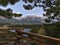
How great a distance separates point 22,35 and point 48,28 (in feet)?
15.8

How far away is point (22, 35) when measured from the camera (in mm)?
4543

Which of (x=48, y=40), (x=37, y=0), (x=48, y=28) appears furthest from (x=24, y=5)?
(x=48, y=40)

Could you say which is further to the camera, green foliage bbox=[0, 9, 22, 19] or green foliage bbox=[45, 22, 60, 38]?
green foliage bbox=[45, 22, 60, 38]

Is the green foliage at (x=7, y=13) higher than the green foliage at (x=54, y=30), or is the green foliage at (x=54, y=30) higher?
the green foliage at (x=7, y=13)

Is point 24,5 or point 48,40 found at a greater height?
point 24,5

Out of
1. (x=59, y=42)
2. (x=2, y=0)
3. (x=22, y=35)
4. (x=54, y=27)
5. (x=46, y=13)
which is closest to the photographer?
(x=59, y=42)

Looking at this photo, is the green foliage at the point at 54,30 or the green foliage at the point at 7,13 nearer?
the green foliage at the point at 7,13

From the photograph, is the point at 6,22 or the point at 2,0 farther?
the point at 6,22

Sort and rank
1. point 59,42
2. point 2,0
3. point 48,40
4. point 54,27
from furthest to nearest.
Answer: point 54,27, point 2,0, point 48,40, point 59,42

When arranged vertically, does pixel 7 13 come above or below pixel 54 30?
above

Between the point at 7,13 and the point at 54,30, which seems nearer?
the point at 7,13

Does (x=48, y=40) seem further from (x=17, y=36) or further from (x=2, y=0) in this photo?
(x=2, y=0)

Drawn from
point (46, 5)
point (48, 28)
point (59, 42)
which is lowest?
point (48, 28)

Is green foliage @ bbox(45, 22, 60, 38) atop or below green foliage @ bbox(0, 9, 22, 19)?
below
